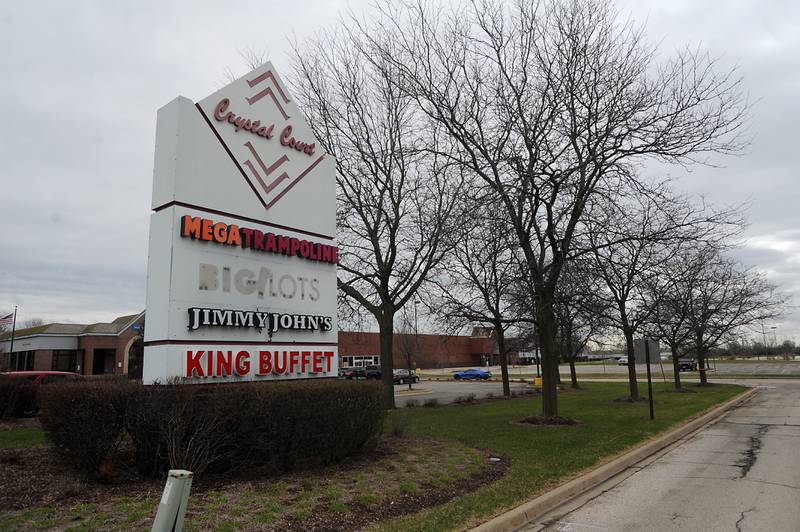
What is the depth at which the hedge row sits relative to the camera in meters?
6.94

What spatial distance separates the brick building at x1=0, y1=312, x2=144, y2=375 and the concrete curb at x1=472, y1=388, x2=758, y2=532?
43718mm

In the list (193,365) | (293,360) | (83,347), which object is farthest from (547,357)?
(83,347)

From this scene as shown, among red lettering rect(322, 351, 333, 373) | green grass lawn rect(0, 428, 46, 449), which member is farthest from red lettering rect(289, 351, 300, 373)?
green grass lawn rect(0, 428, 46, 449)

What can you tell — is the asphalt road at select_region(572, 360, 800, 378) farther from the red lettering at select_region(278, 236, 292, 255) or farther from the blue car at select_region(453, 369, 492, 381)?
the red lettering at select_region(278, 236, 292, 255)

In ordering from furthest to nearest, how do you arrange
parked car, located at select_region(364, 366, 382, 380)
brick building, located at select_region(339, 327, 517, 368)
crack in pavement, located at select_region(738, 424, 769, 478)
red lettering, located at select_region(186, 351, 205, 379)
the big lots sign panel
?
1. brick building, located at select_region(339, 327, 517, 368)
2. parked car, located at select_region(364, 366, 382, 380)
3. crack in pavement, located at select_region(738, 424, 769, 478)
4. the big lots sign panel
5. red lettering, located at select_region(186, 351, 205, 379)

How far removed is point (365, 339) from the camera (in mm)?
63500

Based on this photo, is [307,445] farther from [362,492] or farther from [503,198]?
[503,198]

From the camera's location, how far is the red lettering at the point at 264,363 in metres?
9.05

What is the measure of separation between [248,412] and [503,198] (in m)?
8.42

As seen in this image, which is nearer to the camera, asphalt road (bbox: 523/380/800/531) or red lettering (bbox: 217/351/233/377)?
asphalt road (bbox: 523/380/800/531)

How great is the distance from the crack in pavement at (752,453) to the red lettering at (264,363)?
7.77 metres

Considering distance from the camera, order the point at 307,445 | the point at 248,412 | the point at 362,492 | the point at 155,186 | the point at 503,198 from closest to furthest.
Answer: the point at 362,492 → the point at 248,412 → the point at 307,445 → the point at 155,186 → the point at 503,198

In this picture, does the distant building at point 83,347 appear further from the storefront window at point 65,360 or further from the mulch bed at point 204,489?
the mulch bed at point 204,489

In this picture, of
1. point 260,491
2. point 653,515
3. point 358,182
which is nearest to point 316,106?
point 358,182
